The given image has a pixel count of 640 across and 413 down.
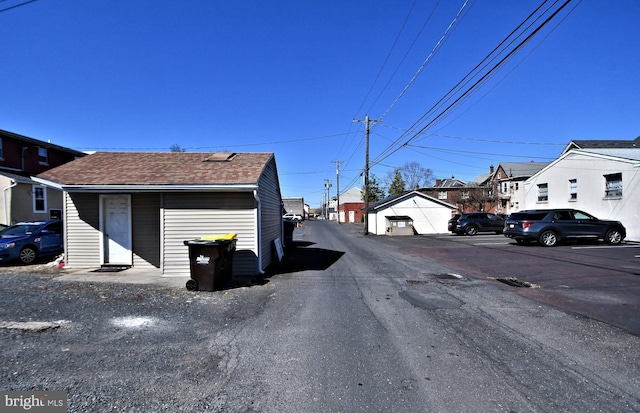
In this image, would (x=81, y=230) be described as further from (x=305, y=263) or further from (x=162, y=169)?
(x=305, y=263)

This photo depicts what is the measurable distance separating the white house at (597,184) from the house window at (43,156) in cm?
3302

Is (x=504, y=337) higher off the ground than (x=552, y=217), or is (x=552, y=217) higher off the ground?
(x=552, y=217)

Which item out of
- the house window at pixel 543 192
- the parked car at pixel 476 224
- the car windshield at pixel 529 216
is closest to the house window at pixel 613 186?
the house window at pixel 543 192

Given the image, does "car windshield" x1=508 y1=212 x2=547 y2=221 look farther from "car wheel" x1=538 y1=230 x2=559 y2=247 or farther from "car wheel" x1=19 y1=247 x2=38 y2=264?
"car wheel" x1=19 y1=247 x2=38 y2=264

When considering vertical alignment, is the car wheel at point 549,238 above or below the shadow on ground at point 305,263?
above

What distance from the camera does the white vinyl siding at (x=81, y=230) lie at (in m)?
9.72

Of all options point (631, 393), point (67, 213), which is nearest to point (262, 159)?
point (67, 213)

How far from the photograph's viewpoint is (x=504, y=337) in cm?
441

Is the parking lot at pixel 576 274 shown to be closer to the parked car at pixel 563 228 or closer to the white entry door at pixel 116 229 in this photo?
the parked car at pixel 563 228

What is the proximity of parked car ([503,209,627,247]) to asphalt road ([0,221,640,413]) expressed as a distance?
9502 millimetres

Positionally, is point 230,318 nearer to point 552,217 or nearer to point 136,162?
point 136,162

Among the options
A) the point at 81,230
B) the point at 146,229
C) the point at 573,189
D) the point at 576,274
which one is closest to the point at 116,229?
A: the point at 146,229

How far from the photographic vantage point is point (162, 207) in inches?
343

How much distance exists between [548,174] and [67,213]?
2454 centimetres
